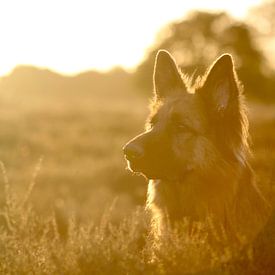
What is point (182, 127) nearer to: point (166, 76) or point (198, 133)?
point (198, 133)

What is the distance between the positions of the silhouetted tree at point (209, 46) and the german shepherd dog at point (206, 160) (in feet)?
176

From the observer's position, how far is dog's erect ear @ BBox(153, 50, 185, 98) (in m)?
7.82

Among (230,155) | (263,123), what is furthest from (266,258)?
(263,123)

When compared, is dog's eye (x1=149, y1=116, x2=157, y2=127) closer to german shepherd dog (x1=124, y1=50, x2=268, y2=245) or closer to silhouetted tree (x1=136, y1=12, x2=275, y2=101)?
german shepherd dog (x1=124, y1=50, x2=268, y2=245)

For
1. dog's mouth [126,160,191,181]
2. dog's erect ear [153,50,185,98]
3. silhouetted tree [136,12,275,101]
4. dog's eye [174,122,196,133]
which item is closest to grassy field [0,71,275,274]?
dog's mouth [126,160,191,181]

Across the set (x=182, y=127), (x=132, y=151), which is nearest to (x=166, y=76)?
(x=182, y=127)

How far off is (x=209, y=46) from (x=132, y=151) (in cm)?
6121

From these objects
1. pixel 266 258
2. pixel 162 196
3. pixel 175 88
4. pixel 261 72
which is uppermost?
pixel 261 72

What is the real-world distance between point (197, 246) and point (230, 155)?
3.83 feet

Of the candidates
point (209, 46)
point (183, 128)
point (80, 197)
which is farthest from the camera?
point (209, 46)

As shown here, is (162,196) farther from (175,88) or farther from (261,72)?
(261,72)

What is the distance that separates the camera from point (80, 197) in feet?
57.4

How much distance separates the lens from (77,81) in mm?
82562

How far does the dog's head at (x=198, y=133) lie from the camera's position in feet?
22.6
